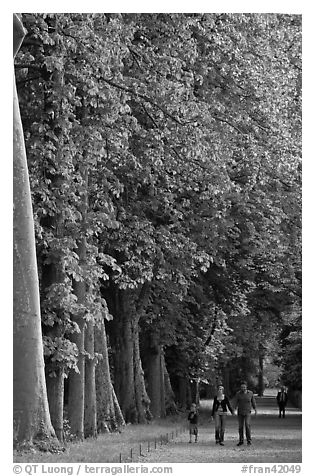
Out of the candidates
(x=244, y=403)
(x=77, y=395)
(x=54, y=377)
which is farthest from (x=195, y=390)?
(x=54, y=377)

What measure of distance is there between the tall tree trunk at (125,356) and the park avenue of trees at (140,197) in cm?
5

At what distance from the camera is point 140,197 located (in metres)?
30.3

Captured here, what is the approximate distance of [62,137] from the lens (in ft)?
69.5

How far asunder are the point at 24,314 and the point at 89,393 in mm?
9312

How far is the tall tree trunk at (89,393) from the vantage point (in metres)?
25.7

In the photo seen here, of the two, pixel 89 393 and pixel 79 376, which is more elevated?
pixel 79 376

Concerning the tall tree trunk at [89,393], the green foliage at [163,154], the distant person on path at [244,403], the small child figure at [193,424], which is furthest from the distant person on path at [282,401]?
the distant person on path at [244,403]

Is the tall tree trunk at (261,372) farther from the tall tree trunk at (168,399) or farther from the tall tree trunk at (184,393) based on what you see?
the tall tree trunk at (168,399)

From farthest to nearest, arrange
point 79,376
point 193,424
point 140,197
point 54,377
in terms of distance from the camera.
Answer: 1. point 140,197
2. point 193,424
3. point 79,376
4. point 54,377

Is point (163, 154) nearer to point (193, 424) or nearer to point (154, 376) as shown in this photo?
point (193, 424)

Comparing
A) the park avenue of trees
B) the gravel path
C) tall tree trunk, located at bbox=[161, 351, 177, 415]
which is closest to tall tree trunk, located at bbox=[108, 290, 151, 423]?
the park avenue of trees
